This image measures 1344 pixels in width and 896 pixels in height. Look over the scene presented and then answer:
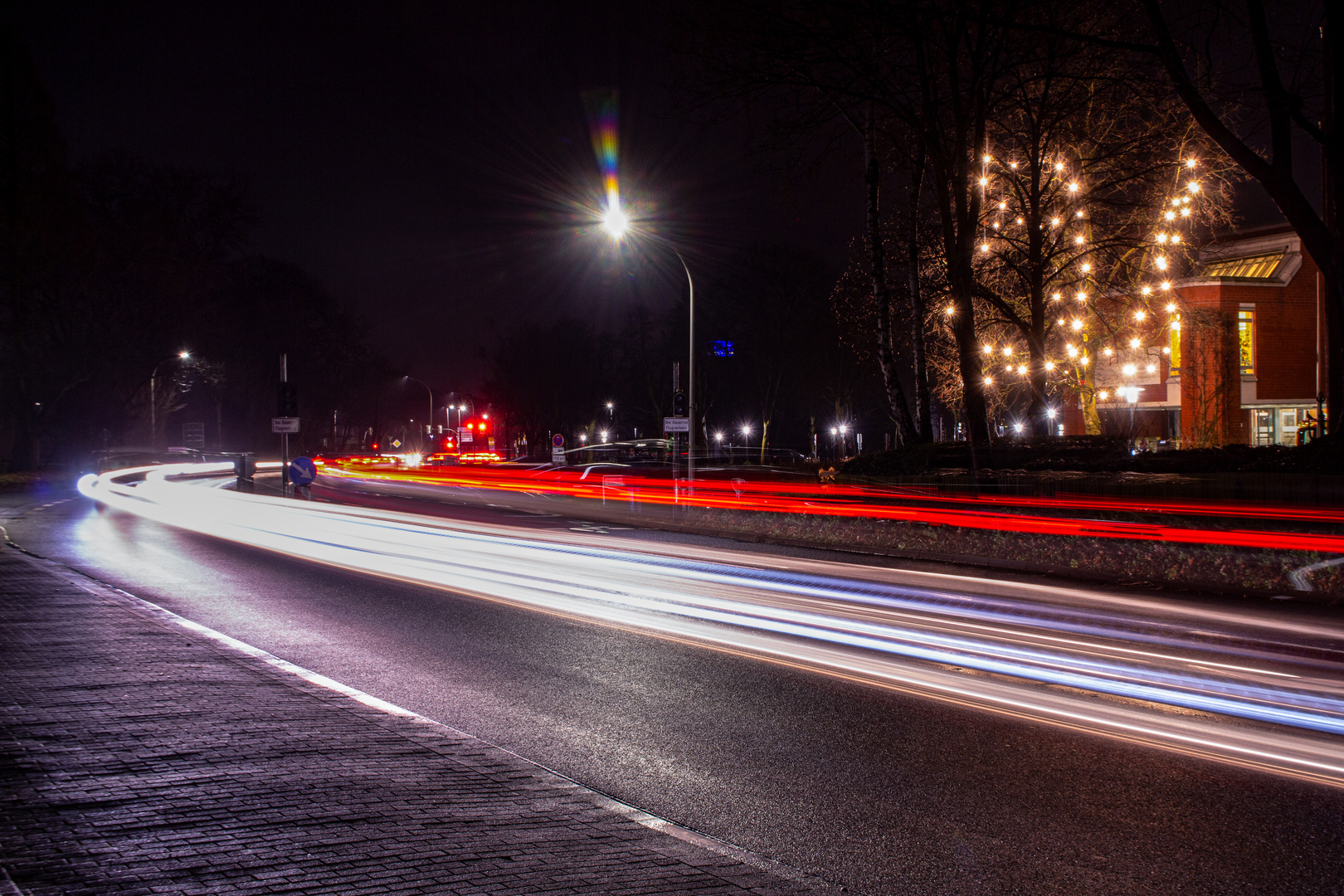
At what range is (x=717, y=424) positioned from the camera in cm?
7675

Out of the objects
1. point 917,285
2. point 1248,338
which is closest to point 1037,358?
point 917,285

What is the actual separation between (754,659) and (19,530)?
1856cm

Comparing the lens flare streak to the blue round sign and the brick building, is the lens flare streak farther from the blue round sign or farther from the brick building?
the brick building

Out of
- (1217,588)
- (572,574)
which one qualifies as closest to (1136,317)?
(1217,588)

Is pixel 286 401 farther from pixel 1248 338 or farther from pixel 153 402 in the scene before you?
pixel 1248 338

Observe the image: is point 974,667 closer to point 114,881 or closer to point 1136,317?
point 114,881

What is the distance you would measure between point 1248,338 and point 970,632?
143 ft

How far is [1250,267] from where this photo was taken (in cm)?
4697

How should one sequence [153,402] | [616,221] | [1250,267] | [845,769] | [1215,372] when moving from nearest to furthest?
[845,769]
[616,221]
[1215,372]
[1250,267]
[153,402]

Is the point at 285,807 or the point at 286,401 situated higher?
the point at 286,401

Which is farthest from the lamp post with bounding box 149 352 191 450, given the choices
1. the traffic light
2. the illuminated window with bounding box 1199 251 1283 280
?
the illuminated window with bounding box 1199 251 1283 280

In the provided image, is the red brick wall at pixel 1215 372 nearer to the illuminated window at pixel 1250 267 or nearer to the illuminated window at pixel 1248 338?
the illuminated window at pixel 1248 338

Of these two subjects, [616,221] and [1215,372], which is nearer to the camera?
[616,221]

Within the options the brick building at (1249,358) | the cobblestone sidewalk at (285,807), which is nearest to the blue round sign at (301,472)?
the cobblestone sidewalk at (285,807)
